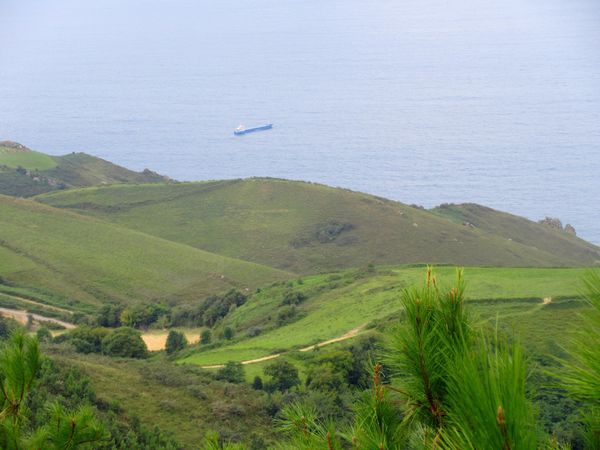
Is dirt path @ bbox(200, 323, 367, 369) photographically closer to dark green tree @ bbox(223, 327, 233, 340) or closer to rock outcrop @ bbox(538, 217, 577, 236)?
dark green tree @ bbox(223, 327, 233, 340)

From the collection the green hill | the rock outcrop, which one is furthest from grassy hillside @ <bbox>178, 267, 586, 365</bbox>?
the green hill

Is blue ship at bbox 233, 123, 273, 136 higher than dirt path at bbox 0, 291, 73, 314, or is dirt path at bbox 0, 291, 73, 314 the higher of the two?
blue ship at bbox 233, 123, 273, 136

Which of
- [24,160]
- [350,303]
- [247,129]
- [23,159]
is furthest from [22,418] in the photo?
[247,129]

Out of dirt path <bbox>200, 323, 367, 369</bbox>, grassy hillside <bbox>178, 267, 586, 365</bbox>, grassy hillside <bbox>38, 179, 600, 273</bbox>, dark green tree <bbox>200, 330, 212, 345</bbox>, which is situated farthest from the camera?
grassy hillside <bbox>38, 179, 600, 273</bbox>

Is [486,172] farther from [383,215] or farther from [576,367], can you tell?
[576,367]

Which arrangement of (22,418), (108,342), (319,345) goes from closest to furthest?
(22,418) < (319,345) < (108,342)

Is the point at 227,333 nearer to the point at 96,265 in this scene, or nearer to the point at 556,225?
the point at 96,265

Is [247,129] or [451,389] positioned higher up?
[247,129]
